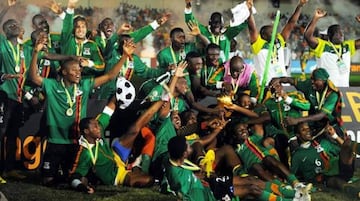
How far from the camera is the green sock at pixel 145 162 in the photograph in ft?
18.1

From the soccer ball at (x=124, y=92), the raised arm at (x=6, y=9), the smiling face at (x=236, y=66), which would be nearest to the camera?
the raised arm at (x=6, y=9)

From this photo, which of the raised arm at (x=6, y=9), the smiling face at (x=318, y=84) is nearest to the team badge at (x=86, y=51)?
the raised arm at (x=6, y=9)

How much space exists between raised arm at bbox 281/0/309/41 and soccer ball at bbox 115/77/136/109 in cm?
130

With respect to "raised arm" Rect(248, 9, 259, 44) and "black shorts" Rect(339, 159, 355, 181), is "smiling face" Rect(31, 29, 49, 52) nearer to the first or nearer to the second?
"raised arm" Rect(248, 9, 259, 44)

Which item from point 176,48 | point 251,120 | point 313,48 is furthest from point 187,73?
point 313,48

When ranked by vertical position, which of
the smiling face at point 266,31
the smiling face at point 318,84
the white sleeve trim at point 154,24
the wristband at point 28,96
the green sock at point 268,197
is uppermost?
the white sleeve trim at point 154,24

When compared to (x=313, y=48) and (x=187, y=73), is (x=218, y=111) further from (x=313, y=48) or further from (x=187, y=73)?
(x=313, y=48)

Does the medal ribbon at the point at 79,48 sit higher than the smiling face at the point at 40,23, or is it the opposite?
the smiling face at the point at 40,23

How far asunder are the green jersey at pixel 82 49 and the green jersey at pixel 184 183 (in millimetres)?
886

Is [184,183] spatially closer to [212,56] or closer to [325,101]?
[212,56]

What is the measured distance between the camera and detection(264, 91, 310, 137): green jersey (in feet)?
19.0

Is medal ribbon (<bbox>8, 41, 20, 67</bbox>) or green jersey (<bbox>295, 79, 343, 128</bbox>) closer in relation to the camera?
medal ribbon (<bbox>8, 41, 20, 67</bbox>)

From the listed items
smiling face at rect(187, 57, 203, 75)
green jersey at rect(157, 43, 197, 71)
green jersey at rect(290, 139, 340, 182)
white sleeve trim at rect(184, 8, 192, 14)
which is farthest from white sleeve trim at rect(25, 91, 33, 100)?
green jersey at rect(290, 139, 340, 182)

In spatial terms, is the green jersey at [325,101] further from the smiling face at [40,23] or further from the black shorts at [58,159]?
the smiling face at [40,23]
